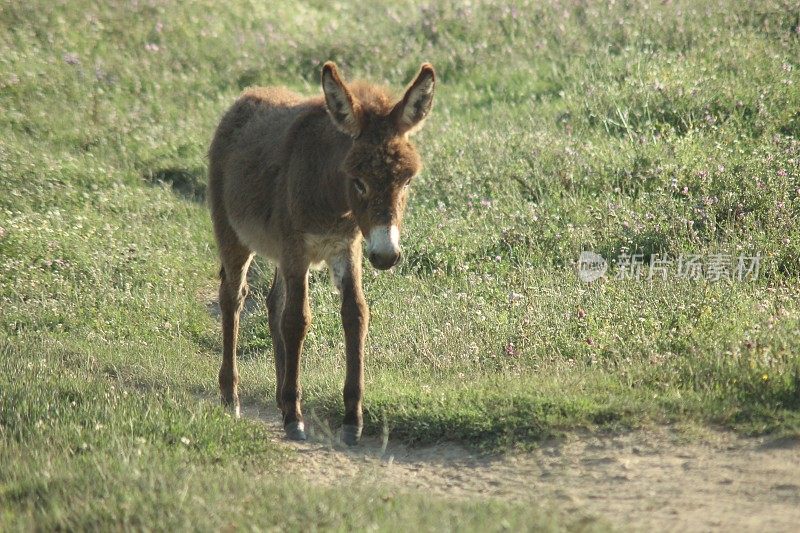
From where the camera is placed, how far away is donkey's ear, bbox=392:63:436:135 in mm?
6328

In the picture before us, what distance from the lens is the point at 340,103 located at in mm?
6344

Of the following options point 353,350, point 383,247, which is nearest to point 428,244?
point 353,350

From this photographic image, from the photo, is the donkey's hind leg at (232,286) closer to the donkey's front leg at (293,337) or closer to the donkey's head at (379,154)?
the donkey's front leg at (293,337)

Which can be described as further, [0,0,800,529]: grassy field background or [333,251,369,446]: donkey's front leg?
[333,251,369,446]: donkey's front leg

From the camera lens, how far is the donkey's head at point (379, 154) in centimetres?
600

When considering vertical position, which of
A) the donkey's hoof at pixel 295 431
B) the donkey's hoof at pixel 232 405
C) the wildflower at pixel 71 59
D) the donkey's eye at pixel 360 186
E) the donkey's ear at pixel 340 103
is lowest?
the donkey's hoof at pixel 232 405

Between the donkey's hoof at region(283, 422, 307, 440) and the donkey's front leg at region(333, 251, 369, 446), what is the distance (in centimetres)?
30

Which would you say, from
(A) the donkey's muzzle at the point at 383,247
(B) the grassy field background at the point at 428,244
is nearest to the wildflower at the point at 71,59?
(B) the grassy field background at the point at 428,244

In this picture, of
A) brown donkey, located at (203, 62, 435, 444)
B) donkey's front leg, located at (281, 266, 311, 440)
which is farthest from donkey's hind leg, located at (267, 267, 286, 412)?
donkey's front leg, located at (281, 266, 311, 440)

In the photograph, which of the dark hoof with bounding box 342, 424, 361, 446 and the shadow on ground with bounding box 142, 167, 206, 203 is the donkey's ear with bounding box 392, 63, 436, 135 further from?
the shadow on ground with bounding box 142, 167, 206, 203

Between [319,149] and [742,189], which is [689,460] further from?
[742,189]

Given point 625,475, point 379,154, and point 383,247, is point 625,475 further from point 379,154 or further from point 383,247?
point 379,154

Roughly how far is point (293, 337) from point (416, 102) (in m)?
1.62

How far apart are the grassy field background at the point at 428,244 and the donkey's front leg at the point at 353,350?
0.17 meters
